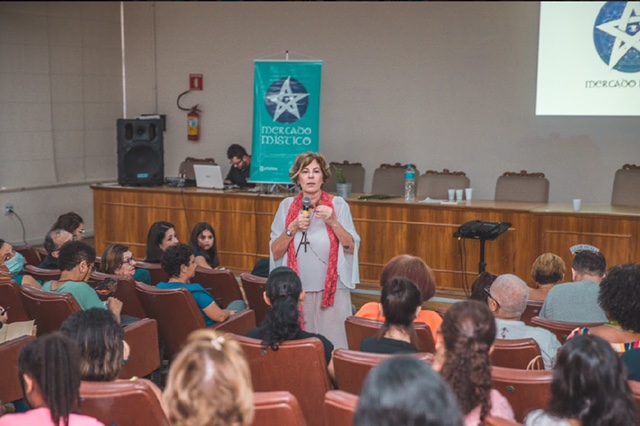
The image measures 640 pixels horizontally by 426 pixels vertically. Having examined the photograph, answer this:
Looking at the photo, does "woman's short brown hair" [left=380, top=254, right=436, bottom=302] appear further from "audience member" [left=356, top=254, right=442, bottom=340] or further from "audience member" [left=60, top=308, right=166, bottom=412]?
"audience member" [left=60, top=308, right=166, bottom=412]

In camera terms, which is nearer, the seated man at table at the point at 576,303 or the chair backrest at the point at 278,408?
the chair backrest at the point at 278,408

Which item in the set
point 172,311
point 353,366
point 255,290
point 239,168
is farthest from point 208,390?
point 239,168

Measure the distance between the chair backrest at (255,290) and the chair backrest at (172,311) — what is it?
0.56m

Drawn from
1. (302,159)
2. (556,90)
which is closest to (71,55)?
(556,90)

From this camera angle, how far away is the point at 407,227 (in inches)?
298

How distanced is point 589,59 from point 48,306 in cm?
612

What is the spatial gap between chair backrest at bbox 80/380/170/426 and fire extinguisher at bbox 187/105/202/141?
28.2ft

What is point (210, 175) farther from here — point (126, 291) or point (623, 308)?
point (623, 308)

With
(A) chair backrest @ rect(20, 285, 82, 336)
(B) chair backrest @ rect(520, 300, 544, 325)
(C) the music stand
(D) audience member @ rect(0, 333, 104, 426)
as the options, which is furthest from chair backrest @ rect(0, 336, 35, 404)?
(C) the music stand

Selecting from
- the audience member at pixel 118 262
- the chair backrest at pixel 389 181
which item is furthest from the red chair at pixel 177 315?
the chair backrest at pixel 389 181

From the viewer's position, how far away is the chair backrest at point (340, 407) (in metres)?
2.33

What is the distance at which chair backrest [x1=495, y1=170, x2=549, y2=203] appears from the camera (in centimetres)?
794

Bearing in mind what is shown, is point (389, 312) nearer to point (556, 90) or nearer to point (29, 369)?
point (29, 369)

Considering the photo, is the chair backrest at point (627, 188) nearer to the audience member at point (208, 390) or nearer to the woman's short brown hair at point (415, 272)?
the woman's short brown hair at point (415, 272)
